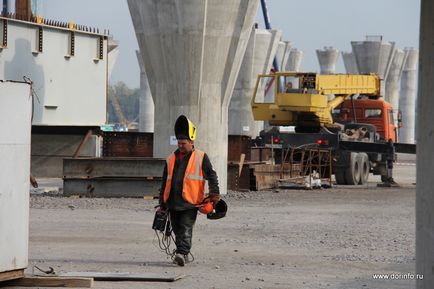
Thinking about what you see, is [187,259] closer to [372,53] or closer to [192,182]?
[192,182]

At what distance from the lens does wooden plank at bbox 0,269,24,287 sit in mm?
10859

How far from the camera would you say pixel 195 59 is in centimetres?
2575

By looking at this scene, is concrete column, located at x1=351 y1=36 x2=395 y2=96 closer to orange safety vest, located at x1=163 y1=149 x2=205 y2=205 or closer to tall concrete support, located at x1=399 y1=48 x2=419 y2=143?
tall concrete support, located at x1=399 y1=48 x2=419 y2=143

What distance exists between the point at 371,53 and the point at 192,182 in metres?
62.1

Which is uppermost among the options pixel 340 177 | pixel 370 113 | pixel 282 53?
pixel 282 53

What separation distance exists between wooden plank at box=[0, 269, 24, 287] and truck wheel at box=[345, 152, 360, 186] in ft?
77.3

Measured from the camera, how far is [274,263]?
13.6 m

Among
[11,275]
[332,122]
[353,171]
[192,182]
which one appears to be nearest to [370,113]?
[332,122]

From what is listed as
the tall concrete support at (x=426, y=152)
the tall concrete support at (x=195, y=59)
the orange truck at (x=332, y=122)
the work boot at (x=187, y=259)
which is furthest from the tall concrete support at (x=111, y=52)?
the tall concrete support at (x=426, y=152)

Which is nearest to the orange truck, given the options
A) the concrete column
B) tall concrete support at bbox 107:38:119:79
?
tall concrete support at bbox 107:38:119:79

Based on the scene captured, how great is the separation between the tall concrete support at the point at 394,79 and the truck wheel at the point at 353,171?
160 ft

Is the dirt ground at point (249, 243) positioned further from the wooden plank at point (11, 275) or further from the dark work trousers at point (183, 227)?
the wooden plank at point (11, 275)

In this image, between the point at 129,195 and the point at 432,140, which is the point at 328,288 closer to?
the point at 432,140

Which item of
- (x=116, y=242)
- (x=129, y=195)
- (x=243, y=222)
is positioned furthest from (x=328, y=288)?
(x=129, y=195)
